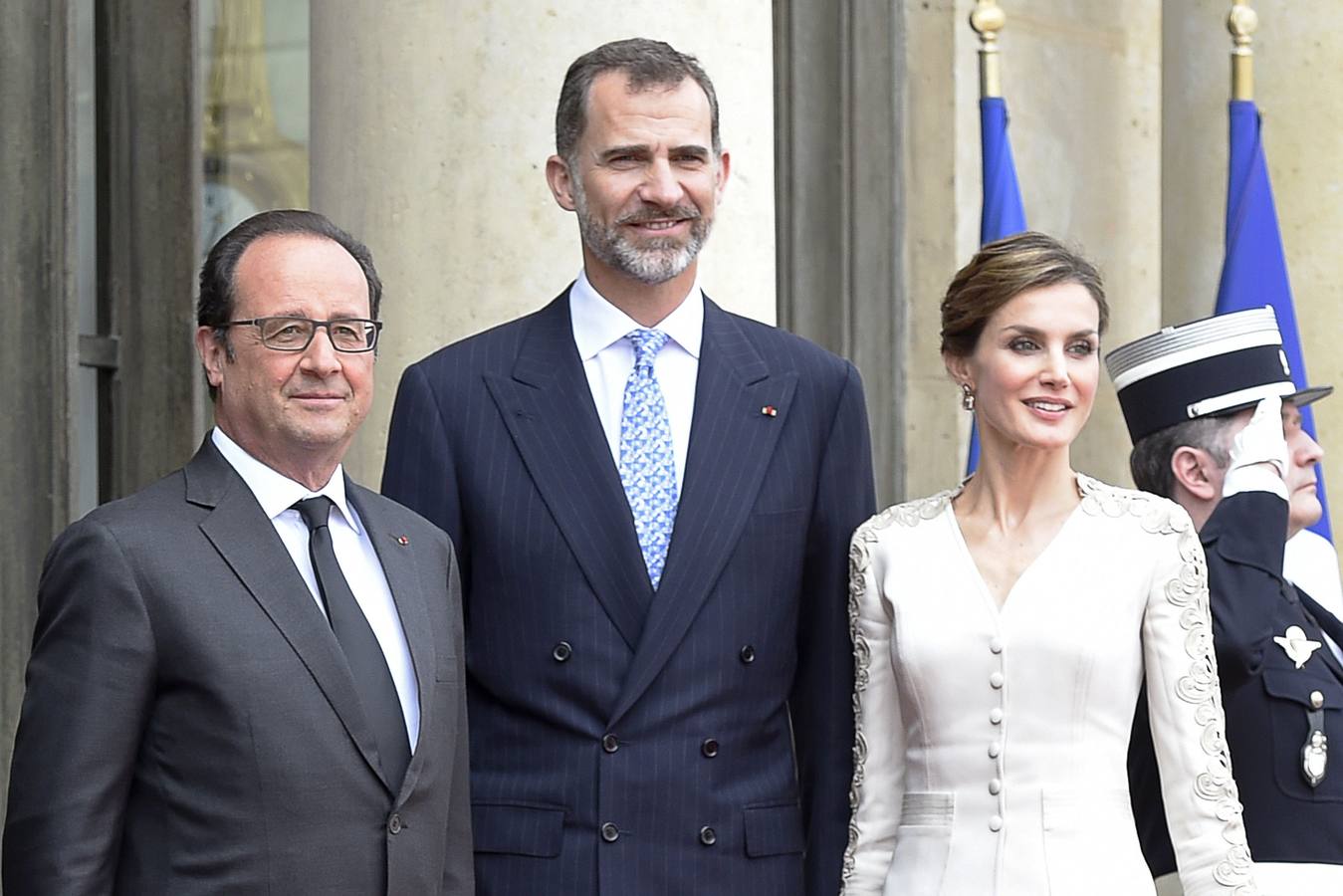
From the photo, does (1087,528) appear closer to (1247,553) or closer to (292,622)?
(1247,553)

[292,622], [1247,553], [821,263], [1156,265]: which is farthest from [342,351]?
[1156,265]

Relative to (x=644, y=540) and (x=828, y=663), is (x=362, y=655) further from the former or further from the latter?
(x=828, y=663)

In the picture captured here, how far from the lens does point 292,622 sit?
2.70 m

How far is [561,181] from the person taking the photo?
333 cm

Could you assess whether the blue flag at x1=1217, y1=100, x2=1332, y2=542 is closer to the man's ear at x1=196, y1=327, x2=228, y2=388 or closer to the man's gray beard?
the man's gray beard

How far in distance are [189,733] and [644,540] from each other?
808 millimetres

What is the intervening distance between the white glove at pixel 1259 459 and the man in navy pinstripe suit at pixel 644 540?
725mm

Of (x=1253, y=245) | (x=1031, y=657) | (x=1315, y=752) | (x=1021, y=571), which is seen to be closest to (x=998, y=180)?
(x=1253, y=245)

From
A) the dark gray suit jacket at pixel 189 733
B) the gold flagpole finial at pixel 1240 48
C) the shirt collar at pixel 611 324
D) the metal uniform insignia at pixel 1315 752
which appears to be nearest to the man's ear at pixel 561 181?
the shirt collar at pixel 611 324

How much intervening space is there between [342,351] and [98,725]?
57 cm

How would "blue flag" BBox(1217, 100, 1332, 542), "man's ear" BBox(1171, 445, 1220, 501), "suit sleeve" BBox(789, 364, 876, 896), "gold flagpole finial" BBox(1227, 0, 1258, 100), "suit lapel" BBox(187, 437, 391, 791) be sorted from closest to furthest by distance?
"suit lapel" BBox(187, 437, 391, 791)
"suit sleeve" BBox(789, 364, 876, 896)
"man's ear" BBox(1171, 445, 1220, 501)
"blue flag" BBox(1217, 100, 1332, 542)
"gold flagpole finial" BBox(1227, 0, 1258, 100)

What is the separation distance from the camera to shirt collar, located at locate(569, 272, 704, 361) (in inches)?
130

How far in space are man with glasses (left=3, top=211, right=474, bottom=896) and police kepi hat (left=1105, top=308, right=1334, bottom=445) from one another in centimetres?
164

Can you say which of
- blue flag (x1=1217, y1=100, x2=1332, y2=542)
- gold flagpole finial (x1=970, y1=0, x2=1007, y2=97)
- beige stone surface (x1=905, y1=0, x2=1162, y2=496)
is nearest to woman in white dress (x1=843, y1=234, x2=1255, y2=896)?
blue flag (x1=1217, y1=100, x2=1332, y2=542)
